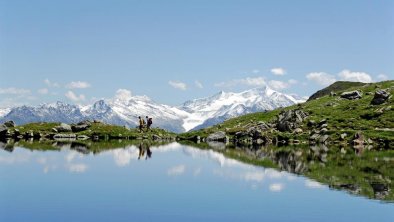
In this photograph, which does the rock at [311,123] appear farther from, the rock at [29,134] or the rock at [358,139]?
the rock at [29,134]

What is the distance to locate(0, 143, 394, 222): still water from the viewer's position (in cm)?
3042

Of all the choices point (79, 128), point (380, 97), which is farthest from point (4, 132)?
point (380, 97)

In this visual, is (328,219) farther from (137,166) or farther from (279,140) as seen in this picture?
(279,140)

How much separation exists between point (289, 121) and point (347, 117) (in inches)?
590

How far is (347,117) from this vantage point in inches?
5172

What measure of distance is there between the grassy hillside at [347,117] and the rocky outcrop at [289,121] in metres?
1.83

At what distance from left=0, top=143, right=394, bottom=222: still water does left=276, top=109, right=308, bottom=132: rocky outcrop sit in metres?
74.9

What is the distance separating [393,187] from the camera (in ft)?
140

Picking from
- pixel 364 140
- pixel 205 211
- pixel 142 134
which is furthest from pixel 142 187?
pixel 142 134

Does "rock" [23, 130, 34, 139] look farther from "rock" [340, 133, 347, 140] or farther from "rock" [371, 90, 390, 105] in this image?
"rock" [371, 90, 390, 105]

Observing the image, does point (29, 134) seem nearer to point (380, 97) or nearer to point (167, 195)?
point (380, 97)

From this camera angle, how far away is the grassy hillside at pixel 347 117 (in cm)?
12006

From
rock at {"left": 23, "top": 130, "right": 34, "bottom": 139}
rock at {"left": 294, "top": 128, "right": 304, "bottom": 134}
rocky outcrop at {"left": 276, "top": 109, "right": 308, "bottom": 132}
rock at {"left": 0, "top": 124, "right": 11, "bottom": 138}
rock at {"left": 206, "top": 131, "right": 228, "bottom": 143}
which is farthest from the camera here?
rock at {"left": 206, "top": 131, "right": 228, "bottom": 143}

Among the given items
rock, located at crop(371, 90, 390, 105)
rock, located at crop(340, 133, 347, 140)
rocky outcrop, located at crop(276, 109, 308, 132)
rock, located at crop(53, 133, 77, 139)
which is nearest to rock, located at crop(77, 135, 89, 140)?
rock, located at crop(53, 133, 77, 139)
